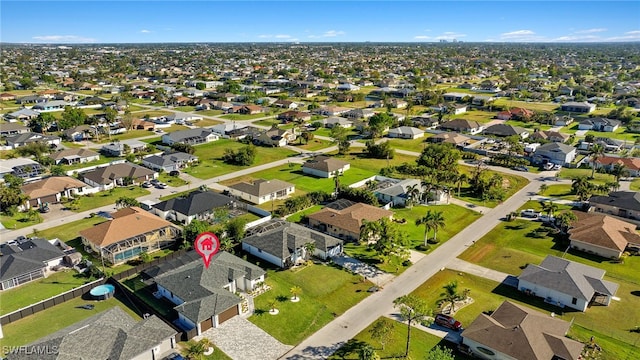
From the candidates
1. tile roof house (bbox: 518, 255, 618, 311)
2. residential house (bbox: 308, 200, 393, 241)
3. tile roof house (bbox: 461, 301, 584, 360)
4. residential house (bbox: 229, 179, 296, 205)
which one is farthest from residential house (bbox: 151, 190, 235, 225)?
tile roof house (bbox: 518, 255, 618, 311)

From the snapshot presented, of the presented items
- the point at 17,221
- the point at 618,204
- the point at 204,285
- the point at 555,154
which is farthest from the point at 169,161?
the point at 555,154

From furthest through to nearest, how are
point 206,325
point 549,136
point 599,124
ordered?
point 599,124 < point 549,136 < point 206,325

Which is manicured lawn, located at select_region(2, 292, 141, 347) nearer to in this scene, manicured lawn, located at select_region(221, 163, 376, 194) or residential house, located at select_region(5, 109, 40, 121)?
manicured lawn, located at select_region(221, 163, 376, 194)

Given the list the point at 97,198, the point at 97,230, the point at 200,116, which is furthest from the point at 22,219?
the point at 200,116

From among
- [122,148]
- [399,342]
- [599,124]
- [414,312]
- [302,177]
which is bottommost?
[399,342]

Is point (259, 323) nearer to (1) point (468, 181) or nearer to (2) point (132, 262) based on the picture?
(2) point (132, 262)

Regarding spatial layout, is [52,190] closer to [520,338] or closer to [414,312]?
[414,312]
